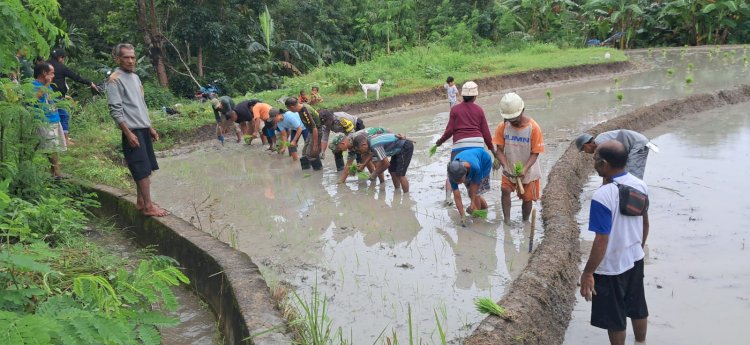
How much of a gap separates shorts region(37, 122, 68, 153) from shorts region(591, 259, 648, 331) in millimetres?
4939

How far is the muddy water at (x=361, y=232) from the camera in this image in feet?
15.6

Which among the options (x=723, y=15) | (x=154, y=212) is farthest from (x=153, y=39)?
(x=723, y=15)

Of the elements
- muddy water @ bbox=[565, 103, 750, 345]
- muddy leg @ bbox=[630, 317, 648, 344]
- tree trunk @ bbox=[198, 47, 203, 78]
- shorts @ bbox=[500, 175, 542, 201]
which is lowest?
muddy water @ bbox=[565, 103, 750, 345]

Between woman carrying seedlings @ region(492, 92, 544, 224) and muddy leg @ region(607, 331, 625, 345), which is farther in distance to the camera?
woman carrying seedlings @ region(492, 92, 544, 224)

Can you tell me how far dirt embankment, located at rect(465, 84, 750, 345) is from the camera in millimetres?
4051

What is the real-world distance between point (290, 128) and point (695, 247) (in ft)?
21.4

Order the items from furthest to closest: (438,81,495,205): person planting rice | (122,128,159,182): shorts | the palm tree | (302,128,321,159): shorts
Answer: the palm tree, (302,128,321,159): shorts, (438,81,495,205): person planting rice, (122,128,159,182): shorts

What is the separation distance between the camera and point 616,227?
151 inches

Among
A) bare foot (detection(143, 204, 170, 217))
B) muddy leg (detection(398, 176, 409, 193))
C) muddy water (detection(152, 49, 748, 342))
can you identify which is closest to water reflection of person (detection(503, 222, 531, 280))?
muddy water (detection(152, 49, 748, 342))

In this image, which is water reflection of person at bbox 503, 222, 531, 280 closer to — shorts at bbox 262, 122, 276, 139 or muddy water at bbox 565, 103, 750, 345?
muddy water at bbox 565, 103, 750, 345

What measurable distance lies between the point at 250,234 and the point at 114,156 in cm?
528

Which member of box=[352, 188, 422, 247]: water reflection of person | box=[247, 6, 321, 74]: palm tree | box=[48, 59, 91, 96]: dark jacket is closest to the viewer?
box=[352, 188, 422, 247]: water reflection of person

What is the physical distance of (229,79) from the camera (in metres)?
21.4

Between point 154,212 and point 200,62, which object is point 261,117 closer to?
point 154,212
